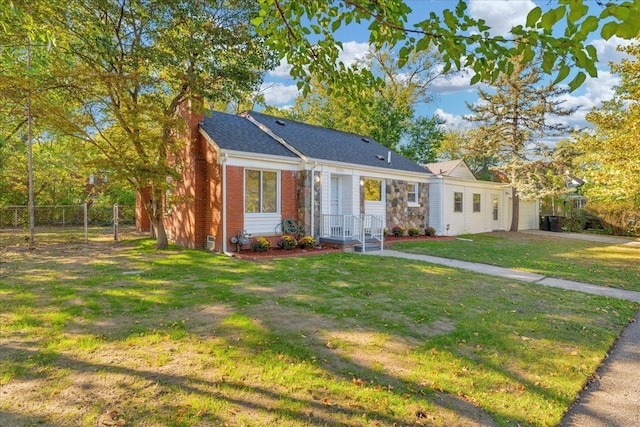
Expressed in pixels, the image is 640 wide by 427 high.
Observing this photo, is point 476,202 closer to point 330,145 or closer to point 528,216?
point 528,216

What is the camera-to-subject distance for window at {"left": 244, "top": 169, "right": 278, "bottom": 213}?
37.3ft

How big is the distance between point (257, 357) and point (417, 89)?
3047 cm

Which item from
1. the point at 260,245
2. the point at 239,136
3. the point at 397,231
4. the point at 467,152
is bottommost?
Result: the point at 260,245

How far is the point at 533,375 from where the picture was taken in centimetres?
343

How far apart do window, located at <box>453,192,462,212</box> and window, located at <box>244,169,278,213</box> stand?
36.9ft

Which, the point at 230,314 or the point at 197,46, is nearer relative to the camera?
the point at 230,314

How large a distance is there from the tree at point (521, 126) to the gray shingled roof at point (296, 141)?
24.4ft

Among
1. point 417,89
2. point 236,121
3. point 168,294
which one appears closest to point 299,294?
point 168,294

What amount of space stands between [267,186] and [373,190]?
535 cm

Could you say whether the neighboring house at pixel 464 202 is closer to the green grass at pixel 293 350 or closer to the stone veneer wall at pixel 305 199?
the stone veneer wall at pixel 305 199

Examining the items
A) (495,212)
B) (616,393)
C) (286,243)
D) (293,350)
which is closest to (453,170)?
(495,212)

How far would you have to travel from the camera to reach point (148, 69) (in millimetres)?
10922

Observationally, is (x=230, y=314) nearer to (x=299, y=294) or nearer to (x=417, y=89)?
(x=299, y=294)

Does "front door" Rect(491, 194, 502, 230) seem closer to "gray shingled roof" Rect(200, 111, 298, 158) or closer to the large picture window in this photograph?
the large picture window
